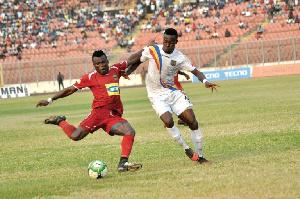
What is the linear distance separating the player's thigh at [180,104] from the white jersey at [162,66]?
221mm

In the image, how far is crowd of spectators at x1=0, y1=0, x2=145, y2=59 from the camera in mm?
60781

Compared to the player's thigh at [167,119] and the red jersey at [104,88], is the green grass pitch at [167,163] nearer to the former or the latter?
the player's thigh at [167,119]

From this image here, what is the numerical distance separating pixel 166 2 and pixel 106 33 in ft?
26.8

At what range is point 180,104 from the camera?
392 inches

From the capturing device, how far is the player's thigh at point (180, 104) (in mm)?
9891

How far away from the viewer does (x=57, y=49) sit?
59875 millimetres

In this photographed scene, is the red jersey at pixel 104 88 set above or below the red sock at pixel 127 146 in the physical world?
above

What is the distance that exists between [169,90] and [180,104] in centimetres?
36

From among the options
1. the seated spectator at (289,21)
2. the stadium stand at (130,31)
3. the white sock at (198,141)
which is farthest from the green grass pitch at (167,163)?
the seated spectator at (289,21)

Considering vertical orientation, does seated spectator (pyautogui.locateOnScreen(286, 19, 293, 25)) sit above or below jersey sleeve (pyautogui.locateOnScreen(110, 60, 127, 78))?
above

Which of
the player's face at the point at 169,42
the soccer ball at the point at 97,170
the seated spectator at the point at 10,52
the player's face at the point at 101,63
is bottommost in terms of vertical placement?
the soccer ball at the point at 97,170

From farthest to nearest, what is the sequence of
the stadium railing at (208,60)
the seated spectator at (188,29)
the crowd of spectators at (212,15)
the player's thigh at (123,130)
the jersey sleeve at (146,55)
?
the seated spectator at (188,29)
the crowd of spectators at (212,15)
the stadium railing at (208,60)
the jersey sleeve at (146,55)
the player's thigh at (123,130)

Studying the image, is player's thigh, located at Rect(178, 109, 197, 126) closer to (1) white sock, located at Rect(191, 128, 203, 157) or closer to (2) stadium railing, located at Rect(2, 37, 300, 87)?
(1) white sock, located at Rect(191, 128, 203, 157)

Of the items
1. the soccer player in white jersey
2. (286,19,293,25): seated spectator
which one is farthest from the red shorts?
(286,19,293,25): seated spectator
